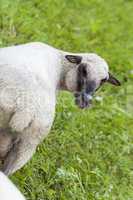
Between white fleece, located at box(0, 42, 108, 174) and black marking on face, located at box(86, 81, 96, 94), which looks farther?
black marking on face, located at box(86, 81, 96, 94)

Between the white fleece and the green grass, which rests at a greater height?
the white fleece

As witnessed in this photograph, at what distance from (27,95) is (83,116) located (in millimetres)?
2065

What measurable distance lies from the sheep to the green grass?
2.24 ft

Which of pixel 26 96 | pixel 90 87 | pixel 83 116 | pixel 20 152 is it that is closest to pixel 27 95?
pixel 26 96

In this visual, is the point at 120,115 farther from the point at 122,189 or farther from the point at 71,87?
the point at 71,87

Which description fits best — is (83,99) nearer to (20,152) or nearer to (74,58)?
(74,58)

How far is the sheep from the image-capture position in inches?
164

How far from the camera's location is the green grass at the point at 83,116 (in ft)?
17.4

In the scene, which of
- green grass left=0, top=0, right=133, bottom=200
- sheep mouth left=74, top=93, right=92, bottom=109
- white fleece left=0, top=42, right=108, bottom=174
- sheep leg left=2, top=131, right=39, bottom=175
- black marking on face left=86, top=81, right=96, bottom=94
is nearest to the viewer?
white fleece left=0, top=42, right=108, bottom=174

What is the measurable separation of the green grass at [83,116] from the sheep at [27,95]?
26.9 inches

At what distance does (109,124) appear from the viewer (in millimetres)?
6398

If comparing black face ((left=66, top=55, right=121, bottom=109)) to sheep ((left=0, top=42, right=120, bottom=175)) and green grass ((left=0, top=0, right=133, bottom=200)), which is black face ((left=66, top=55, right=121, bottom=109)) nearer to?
sheep ((left=0, top=42, right=120, bottom=175))

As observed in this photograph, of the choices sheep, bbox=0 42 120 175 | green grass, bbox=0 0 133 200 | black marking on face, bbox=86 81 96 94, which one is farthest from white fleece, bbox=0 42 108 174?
green grass, bbox=0 0 133 200

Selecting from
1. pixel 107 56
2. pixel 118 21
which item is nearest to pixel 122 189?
pixel 107 56
